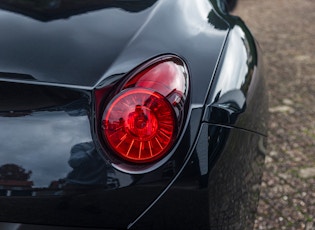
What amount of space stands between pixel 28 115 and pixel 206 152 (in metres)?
0.57

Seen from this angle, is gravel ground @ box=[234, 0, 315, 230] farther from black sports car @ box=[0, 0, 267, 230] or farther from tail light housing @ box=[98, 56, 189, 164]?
tail light housing @ box=[98, 56, 189, 164]

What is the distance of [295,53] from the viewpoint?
461 centimetres

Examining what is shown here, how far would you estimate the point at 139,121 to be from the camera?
4.58 feet

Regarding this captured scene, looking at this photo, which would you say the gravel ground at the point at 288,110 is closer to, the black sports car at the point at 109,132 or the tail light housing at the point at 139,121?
the black sports car at the point at 109,132

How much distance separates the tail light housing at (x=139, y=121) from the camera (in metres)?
1.39

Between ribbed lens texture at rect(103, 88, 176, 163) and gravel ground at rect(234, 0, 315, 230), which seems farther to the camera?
gravel ground at rect(234, 0, 315, 230)

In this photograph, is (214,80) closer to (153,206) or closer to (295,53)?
(153,206)

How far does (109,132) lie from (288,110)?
2465 mm

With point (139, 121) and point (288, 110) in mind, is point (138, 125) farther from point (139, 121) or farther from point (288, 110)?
point (288, 110)

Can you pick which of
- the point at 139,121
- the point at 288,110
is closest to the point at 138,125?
the point at 139,121

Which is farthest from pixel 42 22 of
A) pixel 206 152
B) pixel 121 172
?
pixel 206 152

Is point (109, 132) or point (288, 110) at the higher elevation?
point (288, 110)

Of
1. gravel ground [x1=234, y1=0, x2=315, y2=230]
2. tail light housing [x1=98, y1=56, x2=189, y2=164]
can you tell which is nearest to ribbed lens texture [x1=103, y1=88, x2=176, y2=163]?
tail light housing [x1=98, y1=56, x2=189, y2=164]

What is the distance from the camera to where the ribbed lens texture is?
4.57 feet
